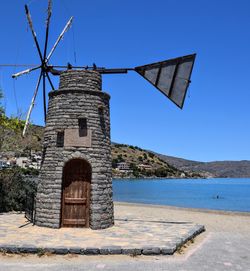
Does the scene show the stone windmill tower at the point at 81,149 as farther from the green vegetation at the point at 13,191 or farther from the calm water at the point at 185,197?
the calm water at the point at 185,197

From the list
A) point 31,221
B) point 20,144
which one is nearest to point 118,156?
point 20,144

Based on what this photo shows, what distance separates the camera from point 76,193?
12734 millimetres

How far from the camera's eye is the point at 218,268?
8484 mm

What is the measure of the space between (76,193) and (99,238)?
2360 millimetres

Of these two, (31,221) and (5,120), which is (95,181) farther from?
(5,120)

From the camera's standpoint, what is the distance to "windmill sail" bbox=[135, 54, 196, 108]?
41.8 feet

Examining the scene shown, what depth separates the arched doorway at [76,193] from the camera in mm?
12611

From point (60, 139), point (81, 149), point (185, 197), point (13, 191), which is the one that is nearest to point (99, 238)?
point (81, 149)

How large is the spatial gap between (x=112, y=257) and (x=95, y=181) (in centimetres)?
370

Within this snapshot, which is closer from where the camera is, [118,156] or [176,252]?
[176,252]

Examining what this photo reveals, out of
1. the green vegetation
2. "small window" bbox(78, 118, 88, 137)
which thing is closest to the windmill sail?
"small window" bbox(78, 118, 88, 137)

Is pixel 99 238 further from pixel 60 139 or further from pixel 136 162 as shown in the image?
pixel 136 162

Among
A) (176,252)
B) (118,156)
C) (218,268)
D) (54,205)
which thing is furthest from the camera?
(118,156)

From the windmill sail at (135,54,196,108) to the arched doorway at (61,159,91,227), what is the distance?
148 inches
